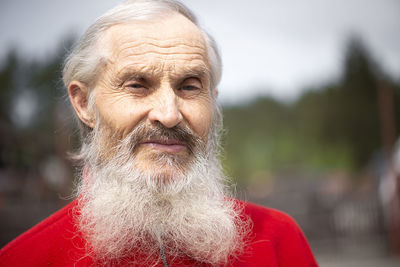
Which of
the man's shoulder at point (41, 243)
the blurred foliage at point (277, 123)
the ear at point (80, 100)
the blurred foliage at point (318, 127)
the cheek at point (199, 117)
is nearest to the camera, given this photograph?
→ the man's shoulder at point (41, 243)

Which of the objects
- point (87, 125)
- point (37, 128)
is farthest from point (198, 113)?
point (37, 128)

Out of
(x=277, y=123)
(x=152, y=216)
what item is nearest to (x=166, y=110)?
(x=152, y=216)

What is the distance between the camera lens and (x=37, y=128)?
88.7 feet

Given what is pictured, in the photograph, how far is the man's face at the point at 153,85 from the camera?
172 cm

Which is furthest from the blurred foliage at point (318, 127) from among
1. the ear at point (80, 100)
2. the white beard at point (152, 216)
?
the white beard at point (152, 216)

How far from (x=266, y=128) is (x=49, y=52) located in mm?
33186

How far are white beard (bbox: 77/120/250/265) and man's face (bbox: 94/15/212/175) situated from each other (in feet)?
0.27

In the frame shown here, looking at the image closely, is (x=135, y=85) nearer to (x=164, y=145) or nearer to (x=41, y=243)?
(x=164, y=145)

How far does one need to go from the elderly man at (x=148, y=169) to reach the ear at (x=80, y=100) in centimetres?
3

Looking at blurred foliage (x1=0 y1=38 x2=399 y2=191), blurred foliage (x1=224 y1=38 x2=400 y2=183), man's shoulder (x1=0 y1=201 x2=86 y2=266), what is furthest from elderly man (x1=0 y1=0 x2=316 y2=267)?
blurred foliage (x1=224 y1=38 x2=400 y2=183)

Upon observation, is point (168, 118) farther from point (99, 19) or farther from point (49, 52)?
point (49, 52)

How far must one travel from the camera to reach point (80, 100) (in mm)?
2043

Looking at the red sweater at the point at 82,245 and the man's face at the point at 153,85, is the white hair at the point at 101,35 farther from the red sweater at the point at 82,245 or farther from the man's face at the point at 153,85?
the red sweater at the point at 82,245

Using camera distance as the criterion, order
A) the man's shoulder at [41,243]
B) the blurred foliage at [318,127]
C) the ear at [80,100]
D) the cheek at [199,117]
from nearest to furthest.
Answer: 1. the man's shoulder at [41,243]
2. the cheek at [199,117]
3. the ear at [80,100]
4. the blurred foliage at [318,127]
